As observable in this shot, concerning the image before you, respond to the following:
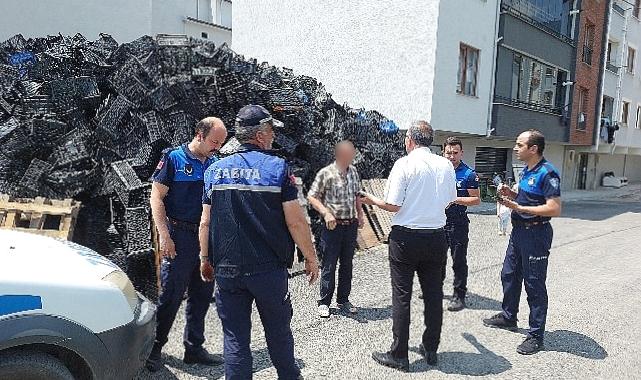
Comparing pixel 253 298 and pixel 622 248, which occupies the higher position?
pixel 253 298

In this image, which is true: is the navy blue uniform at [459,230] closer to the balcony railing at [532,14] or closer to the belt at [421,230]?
the belt at [421,230]

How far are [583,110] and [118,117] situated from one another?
2476cm

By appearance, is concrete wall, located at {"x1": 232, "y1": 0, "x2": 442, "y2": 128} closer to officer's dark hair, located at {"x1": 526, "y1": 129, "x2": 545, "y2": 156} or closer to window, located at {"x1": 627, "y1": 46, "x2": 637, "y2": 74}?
officer's dark hair, located at {"x1": 526, "y1": 129, "x2": 545, "y2": 156}

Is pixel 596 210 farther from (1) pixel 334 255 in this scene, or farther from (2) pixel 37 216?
(2) pixel 37 216

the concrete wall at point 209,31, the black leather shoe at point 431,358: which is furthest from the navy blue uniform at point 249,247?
the concrete wall at point 209,31

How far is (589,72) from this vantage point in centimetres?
2481

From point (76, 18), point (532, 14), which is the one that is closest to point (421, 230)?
point (76, 18)

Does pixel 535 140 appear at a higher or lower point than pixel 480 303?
higher

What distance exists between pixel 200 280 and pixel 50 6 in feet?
51.3

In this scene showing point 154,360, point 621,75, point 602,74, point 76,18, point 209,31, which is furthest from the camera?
point 621,75

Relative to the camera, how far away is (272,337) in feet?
10.1

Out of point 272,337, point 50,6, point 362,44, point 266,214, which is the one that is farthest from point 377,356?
point 50,6

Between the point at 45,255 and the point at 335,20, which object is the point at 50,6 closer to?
the point at 335,20

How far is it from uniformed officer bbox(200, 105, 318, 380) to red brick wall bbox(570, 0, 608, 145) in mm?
23966
